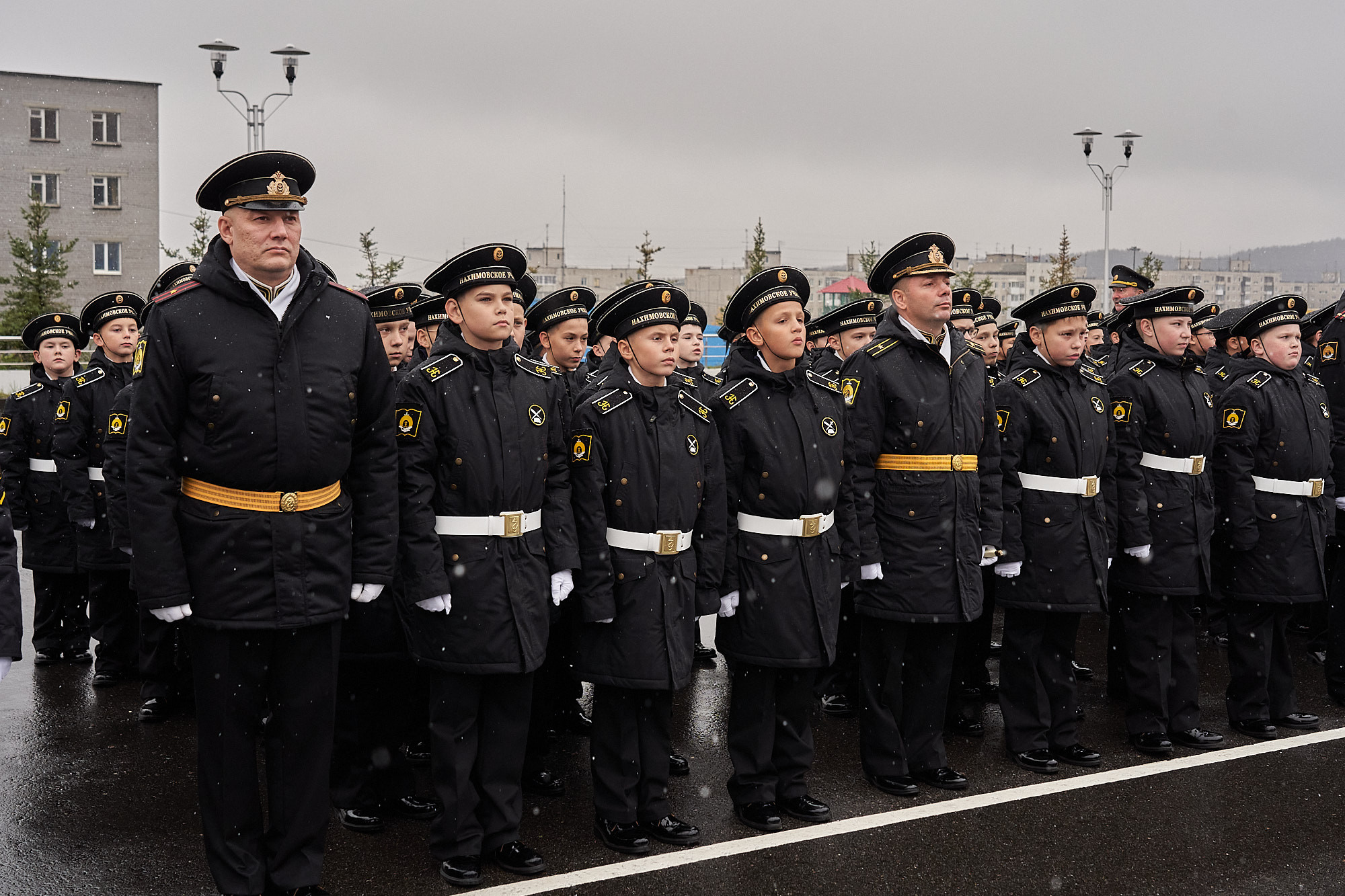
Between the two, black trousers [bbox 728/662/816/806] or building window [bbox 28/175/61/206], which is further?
building window [bbox 28/175/61/206]

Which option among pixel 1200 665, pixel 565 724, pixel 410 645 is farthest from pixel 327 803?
pixel 1200 665

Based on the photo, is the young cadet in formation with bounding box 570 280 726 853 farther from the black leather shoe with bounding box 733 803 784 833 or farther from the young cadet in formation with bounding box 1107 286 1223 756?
the young cadet in formation with bounding box 1107 286 1223 756

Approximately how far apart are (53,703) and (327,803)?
3672 millimetres

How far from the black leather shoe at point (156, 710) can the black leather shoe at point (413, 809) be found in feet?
7.10

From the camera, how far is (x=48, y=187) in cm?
4650

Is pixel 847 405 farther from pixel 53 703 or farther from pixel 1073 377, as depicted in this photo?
pixel 53 703

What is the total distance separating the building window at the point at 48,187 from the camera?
152ft

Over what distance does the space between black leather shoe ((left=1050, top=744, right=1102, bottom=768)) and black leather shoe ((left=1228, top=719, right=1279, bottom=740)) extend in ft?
3.59

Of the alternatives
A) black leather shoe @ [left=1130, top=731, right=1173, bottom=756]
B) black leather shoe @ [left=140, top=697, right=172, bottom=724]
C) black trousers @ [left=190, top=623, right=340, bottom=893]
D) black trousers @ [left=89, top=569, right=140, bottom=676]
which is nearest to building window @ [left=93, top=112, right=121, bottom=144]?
black trousers @ [left=89, top=569, right=140, bottom=676]

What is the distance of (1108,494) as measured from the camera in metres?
6.68

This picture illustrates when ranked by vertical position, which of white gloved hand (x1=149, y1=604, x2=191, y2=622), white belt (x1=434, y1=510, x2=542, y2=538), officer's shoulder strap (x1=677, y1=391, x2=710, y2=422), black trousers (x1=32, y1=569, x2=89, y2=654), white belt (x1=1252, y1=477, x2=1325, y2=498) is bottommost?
black trousers (x1=32, y1=569, x2=89, y2=654)

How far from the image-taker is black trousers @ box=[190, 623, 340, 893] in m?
4.39

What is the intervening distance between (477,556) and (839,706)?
3308 mm

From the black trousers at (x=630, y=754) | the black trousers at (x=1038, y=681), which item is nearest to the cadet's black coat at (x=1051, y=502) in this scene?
the black trousers at (x=1038, y=681)
